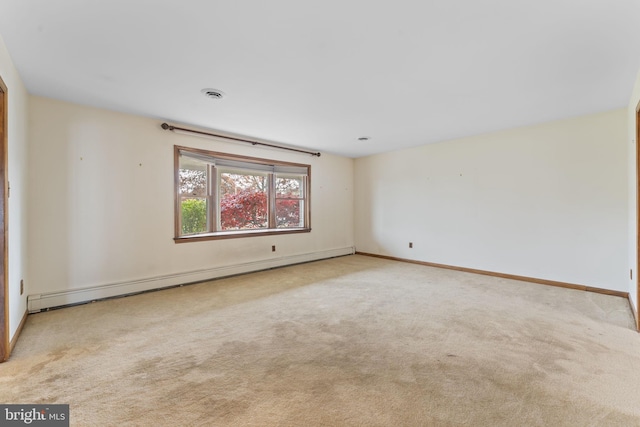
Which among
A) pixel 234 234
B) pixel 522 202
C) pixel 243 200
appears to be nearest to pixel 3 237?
pixel 234 234

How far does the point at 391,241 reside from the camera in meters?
5.66

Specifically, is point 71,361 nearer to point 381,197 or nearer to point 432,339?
point 432,339

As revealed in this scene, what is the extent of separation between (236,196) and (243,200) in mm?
148

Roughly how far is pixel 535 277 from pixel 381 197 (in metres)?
2.86

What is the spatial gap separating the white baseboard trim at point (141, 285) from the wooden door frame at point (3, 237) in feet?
3.69

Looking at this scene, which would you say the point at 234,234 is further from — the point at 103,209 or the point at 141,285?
the point at 103,209

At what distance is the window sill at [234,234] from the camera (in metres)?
3.92

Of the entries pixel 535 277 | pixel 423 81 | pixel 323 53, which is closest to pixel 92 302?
pixel 323 53

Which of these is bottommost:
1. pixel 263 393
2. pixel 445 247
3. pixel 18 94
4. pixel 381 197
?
pixel 263 393

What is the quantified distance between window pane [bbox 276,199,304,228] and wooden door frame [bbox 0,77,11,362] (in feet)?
11.6

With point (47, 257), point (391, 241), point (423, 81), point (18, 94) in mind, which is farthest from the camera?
point (391, 241)

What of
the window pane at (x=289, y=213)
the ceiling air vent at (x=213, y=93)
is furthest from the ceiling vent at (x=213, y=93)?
the window pane at (x=289, y=213)

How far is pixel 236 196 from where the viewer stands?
4.64m

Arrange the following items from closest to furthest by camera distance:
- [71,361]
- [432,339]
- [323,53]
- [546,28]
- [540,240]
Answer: [546,28], [71,361], [323,53], [432,339], [540,240]
